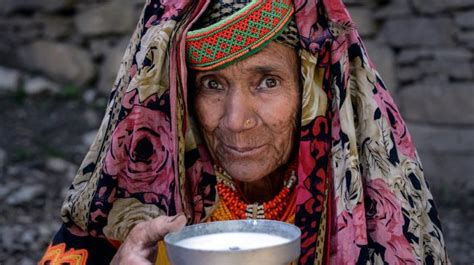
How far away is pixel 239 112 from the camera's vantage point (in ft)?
8.38

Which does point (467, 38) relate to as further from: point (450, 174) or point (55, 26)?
point (55, 26)

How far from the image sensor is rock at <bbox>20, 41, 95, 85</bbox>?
760cm

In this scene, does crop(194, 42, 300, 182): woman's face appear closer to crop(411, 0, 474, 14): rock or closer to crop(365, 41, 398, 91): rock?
crop(411, 0, 474, 14): rock

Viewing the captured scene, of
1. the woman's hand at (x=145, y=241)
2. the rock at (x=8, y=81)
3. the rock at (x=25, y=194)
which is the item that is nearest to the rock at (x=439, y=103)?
the rock at (x=25, y=194)

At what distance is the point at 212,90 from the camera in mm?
2646

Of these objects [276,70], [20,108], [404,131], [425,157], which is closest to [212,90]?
[276,70]

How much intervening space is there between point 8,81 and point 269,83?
16.9 ft

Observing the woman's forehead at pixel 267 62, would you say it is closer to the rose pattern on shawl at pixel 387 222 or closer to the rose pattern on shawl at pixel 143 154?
the rose pattern on shawl at pixel 143 154

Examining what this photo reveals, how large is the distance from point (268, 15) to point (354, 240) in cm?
63

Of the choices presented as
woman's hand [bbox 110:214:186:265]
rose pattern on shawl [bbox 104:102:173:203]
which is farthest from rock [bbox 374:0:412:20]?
woman's hand [bbox 110:214:186:265]

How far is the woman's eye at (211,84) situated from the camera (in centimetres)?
264

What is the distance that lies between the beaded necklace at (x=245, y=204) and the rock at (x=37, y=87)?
4.89m

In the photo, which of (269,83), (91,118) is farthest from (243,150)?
(91,118)

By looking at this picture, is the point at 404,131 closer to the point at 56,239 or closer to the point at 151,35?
the point at 151,35
